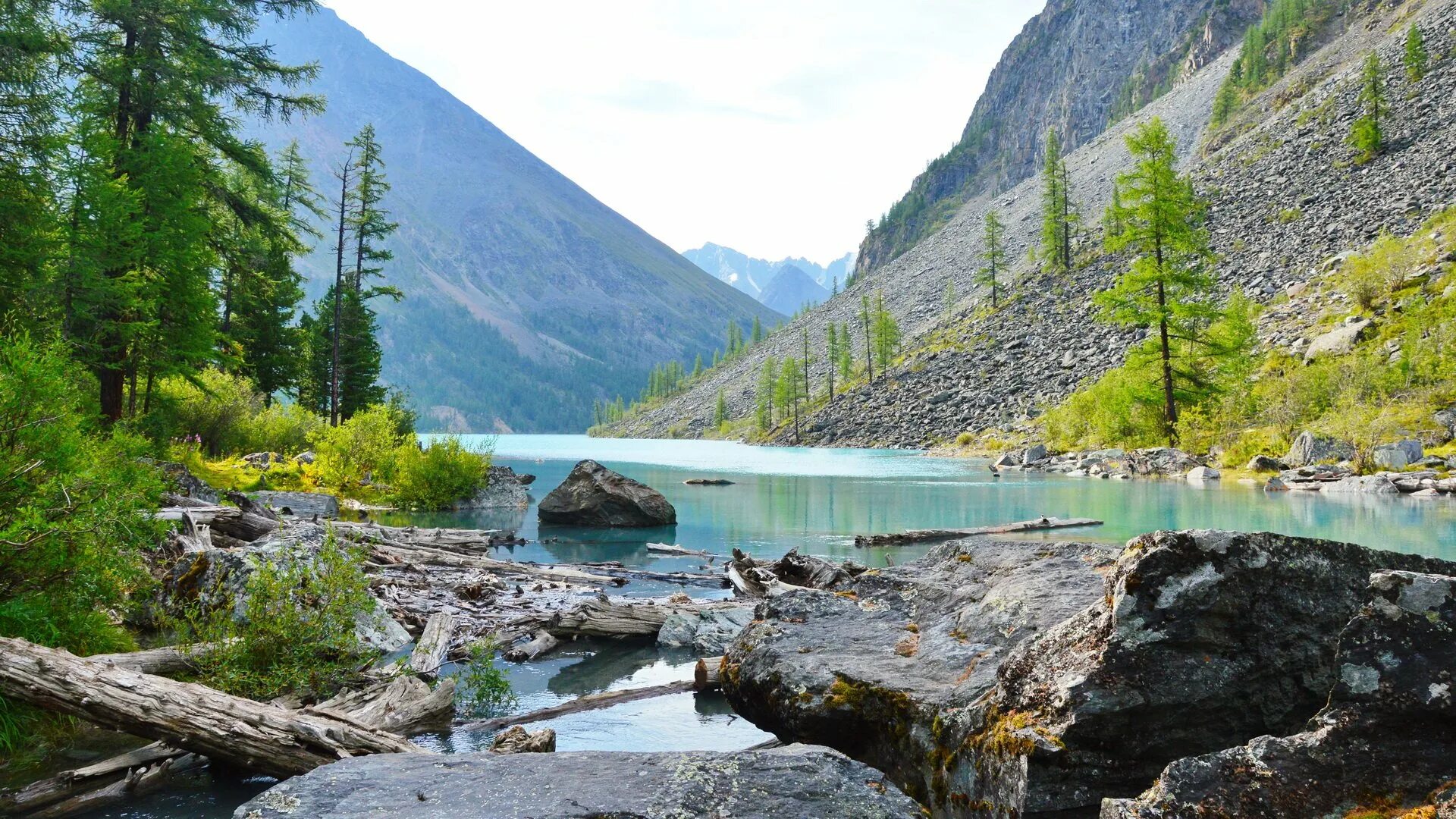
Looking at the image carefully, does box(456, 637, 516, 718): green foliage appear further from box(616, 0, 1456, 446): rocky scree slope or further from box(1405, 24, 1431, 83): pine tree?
box(1405, 24, 1431, 83): pine tree

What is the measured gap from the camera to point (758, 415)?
433 feet

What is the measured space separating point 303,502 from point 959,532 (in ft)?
61.2

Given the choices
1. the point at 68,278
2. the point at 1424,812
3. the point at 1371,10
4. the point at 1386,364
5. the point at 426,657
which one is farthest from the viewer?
the point at 1371,10

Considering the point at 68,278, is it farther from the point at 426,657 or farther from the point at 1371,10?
the point at 1371,10

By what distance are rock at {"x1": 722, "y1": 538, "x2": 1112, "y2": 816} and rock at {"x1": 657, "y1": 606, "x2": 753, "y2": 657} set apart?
2318mm

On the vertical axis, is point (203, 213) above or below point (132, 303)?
above

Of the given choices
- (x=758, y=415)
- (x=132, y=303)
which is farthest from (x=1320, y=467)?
(x=758, y=415)

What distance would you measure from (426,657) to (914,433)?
3281 inches

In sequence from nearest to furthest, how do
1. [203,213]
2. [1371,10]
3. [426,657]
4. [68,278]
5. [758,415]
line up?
[426,657]
[68,278]
[203,213]
[1371,10]
[758,415]

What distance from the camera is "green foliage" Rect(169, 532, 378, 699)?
861 centimetres

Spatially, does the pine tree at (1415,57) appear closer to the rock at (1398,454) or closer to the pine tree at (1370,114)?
the pine tree at (1370,114)

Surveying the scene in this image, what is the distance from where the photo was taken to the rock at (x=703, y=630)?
38.7 ft

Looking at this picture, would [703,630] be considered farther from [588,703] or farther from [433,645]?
[433,645]

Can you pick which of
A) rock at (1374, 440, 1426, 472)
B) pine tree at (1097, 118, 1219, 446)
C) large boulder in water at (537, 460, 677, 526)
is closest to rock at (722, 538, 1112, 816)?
large boulder in water at (537, 460, 677, 526)
